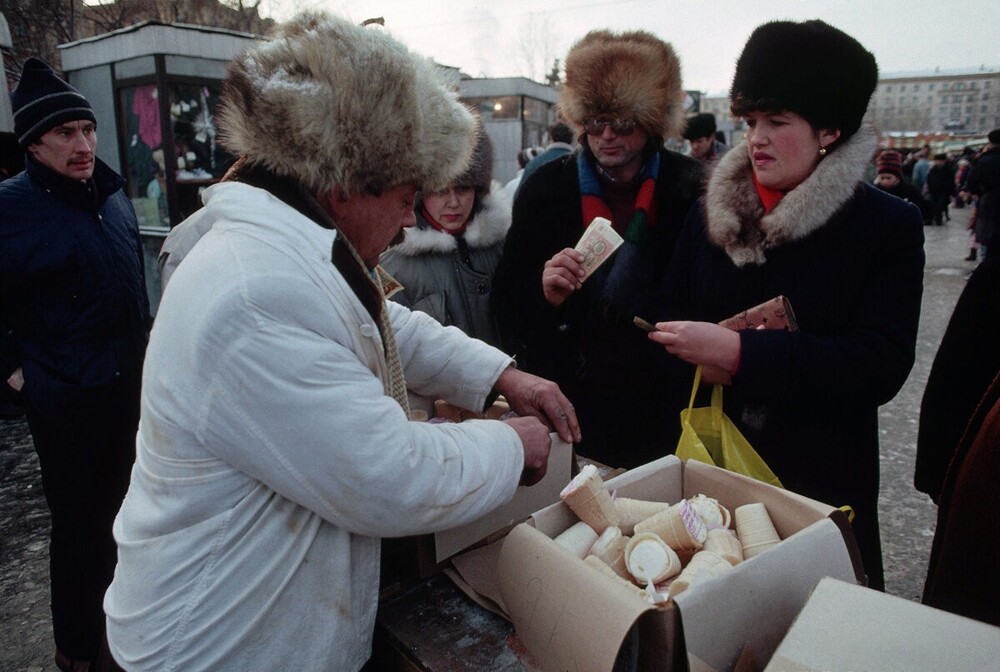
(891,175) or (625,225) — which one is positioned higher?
(891,175)

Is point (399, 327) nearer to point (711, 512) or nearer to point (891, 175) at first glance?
point (711, 512)

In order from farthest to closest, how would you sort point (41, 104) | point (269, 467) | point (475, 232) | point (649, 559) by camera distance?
point (475, 232) < point (41, 104) < point (649, 559) < point (269, 467)

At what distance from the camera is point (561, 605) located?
105 cm

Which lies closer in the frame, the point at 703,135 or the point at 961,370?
the point at 961,370

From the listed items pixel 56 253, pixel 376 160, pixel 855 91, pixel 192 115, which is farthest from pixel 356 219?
pixel 192 115

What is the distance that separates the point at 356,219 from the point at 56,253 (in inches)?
80.8

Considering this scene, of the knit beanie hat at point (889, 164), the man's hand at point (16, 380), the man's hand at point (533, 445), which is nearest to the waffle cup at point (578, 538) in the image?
the man's hand at point (533, 445)

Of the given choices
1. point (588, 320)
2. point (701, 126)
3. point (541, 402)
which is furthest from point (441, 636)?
point (701, 126)

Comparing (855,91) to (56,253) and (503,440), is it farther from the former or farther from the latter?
(56,253)

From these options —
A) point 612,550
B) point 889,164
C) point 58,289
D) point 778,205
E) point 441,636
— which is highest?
point 889,164

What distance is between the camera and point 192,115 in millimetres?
6555

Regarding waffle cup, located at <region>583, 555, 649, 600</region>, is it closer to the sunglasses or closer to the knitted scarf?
the knitted scarf

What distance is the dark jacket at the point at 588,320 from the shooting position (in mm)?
2471

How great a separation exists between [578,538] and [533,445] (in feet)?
0.64
